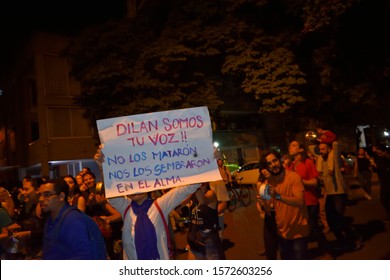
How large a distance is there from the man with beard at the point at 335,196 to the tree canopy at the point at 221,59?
771 cm

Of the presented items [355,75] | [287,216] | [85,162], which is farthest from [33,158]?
[287,216]

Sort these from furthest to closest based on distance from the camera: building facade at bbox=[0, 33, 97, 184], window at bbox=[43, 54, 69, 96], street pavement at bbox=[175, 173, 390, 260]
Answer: window at bbox=[43, 54, 69, 96], building facade at bbox=[0, 33, 97, 184], street pavement at bbox=[175, 173, 390, 260]

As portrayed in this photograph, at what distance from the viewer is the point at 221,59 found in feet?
53.6

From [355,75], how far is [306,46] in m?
2.99

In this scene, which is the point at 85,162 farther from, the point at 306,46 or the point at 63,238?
the point at 63,238

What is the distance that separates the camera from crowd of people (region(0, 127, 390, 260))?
2.93 metres

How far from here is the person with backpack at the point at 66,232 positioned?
9.02 feet

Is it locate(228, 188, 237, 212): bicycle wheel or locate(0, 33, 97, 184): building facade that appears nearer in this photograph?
locate(228, 188, 237, 212): bicycle wheel

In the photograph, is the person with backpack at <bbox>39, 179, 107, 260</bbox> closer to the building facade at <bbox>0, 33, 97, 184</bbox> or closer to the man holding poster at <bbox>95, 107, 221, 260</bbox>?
the man holding poster at <bbox>95, 107, 221, 260</bbox>

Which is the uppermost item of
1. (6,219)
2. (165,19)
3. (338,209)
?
(165,19)

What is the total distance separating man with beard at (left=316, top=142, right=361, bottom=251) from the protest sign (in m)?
3.33

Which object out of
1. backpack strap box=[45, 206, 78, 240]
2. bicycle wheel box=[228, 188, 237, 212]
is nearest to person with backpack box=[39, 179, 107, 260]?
backpack strap box=[45, 206, 78, 240]

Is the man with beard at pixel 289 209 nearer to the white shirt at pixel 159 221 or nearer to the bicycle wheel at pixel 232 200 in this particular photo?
the white shirt at pixel 159 221

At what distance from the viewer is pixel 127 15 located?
1694cm
